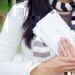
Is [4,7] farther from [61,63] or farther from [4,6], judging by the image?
[61,63]

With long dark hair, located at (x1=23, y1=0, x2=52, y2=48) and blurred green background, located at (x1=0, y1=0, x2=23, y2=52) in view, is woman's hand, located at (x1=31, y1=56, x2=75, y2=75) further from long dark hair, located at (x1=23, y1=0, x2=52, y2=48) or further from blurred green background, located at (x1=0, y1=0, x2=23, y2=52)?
blurred green background, located at (x1=0, y1=0, x2=23, y2=52)

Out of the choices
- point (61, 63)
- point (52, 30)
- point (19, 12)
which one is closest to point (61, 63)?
point (61, 63)

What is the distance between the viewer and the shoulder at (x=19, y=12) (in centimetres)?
89

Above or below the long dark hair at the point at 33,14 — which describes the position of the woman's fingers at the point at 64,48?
below

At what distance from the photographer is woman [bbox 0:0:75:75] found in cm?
76

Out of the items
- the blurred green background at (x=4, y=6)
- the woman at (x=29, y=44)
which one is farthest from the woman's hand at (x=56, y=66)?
the blurred green background at (x=4, y=6)

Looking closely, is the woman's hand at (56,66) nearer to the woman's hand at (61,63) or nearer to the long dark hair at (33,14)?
A: the woman's hand at (61,63)

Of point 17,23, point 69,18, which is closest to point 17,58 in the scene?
point 17,23

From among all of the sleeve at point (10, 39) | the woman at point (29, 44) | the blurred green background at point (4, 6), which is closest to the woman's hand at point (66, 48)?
the woman at point (29, 44)

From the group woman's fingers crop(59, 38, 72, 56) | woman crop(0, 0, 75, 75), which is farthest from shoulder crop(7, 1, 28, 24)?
woman's fingers crop(59, 38, 72, 56)

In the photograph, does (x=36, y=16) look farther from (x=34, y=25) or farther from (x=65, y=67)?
(x=65, y=67)

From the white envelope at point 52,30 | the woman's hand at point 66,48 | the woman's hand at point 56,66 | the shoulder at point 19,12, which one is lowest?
the woman's hand at point 56,66

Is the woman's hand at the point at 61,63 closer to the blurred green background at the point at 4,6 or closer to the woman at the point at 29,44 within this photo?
the woman at the point at 29,44

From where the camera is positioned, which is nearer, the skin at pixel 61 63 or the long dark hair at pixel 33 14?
the skin at pixel 61 63
